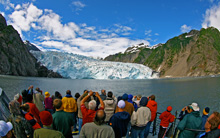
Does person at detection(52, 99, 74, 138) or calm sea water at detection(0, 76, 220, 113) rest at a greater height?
person at detection(52, 99, 74, 138)

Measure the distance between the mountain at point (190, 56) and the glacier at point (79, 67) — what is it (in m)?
39.3

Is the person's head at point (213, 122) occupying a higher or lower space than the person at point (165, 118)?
higher

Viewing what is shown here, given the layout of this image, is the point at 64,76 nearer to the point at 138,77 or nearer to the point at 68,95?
the point at 138,77

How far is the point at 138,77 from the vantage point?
200ft

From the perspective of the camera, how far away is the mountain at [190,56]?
75000 mm

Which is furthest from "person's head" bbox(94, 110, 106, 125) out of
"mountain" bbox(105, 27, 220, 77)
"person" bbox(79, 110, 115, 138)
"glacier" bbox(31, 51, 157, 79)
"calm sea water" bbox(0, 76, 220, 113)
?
"mountain" bbox(105, 27, 220, 77)

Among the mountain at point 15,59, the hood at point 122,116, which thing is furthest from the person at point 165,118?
the mountain at point 15,59

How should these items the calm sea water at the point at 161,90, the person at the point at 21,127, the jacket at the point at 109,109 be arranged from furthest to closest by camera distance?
the calm sea water at the point at 161,90 < the jacket at the point at 109,109 < the person at the point at 21,127

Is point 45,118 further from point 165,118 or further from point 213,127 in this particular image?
point 165,118

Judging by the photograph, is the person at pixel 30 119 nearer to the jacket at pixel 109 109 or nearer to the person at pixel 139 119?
the jacket at pixel 109 109

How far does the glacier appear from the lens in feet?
157

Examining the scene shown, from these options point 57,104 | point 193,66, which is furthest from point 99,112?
point 193,66

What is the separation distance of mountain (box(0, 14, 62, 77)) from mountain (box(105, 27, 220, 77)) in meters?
65.2

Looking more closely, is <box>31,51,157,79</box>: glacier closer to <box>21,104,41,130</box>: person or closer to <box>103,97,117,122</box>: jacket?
<box>103,97,117,122</box>: jacket
